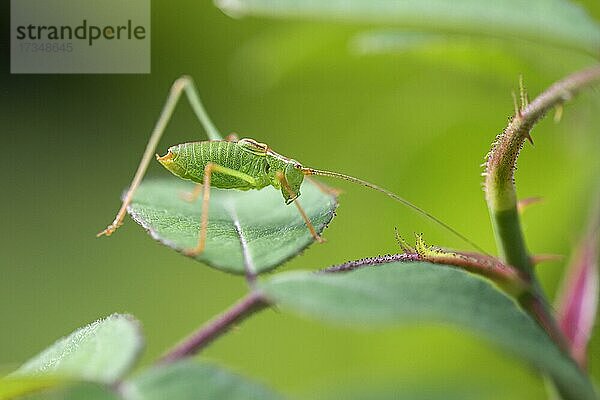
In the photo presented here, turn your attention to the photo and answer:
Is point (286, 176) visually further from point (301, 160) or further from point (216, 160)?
point (301, 160)

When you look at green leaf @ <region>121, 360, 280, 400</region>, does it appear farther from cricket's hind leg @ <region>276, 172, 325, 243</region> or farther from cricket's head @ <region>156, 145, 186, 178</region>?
cricket's head @ <region>156, 145, 186, 178</region>

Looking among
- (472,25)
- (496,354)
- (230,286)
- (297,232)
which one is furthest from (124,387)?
(230,286)

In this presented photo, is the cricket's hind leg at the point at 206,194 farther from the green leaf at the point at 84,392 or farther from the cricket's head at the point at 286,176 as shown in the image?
the green leaf at the point at 84,392

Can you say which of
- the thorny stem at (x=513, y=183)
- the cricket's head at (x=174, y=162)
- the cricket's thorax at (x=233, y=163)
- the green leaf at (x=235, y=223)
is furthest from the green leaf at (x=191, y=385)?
the cricket's head at (x=174, y=162)

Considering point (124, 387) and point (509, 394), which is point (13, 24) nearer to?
point (509, 394)

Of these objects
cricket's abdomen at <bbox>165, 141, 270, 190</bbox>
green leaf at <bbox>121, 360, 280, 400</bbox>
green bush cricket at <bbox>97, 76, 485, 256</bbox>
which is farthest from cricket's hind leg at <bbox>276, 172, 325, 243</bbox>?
green leaf at <bbox>121, 360, 280, 400</bbox>

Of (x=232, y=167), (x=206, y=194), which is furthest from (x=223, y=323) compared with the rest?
(x=232, y=167)
